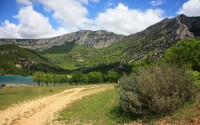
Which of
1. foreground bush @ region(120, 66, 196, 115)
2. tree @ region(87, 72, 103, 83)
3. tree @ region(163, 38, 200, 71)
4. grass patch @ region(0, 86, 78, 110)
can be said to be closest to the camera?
foreground bush @ region(120, 66, 196, 115)

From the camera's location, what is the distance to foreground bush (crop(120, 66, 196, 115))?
15.9 metres

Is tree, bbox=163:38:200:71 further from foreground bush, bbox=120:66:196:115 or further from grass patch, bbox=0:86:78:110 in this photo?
foreground bush, bbox=120:66:196:115

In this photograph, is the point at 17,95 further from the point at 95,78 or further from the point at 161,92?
the point at 95,78

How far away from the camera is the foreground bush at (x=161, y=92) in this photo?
15.9 m

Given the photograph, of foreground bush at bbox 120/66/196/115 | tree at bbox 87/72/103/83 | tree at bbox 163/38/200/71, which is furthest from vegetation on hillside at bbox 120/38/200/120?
tree at bbox 87/72/103/83

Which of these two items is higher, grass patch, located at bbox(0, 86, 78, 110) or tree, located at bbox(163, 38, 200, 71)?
tree, located at bbox(163, 38, 200, 71)

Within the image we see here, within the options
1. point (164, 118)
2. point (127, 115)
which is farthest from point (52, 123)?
point (164, 118)

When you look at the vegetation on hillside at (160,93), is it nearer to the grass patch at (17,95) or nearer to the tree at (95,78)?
the grass patch at (17,95)

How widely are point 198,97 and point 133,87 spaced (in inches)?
184

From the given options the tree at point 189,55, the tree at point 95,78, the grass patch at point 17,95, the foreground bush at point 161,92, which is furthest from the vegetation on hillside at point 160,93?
the tree at point 95,78

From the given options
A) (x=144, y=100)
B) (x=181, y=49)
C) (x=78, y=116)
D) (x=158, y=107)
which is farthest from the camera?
(x=181, y=49)

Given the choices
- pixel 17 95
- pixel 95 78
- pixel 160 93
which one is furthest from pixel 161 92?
pixel 95 78

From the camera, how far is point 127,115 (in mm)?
17969

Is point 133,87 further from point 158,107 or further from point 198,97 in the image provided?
point 198,97
